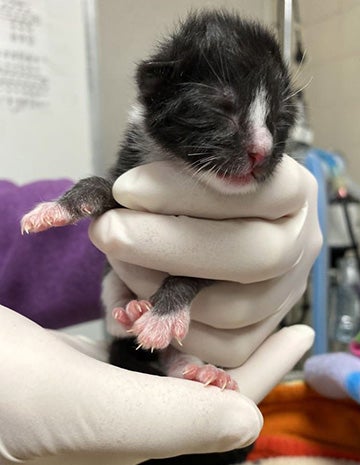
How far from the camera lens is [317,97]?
7.30 feet

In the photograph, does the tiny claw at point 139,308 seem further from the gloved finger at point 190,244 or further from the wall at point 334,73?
the wall at point 334,73

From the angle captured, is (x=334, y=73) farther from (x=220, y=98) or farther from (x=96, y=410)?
(x=96, y=410)

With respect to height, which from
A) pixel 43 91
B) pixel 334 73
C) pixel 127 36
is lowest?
pixel 43 91

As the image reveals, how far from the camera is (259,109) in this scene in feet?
2.96

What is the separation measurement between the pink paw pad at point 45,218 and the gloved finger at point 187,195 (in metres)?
0.13

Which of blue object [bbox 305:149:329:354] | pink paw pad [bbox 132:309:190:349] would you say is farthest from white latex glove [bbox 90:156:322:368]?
blue object [bbox 305:149:329:354]

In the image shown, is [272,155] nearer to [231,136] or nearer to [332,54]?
[231,136]

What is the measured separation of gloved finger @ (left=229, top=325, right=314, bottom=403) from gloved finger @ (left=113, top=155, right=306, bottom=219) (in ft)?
1.12

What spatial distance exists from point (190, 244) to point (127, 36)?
0.74 metres

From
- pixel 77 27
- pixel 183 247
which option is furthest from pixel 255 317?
pixel 77 27

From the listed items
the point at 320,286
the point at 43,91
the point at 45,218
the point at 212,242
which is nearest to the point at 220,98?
the point at 212,242

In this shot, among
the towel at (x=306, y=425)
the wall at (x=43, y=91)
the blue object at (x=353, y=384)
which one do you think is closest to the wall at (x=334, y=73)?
the blue object at (x=353, y=384)

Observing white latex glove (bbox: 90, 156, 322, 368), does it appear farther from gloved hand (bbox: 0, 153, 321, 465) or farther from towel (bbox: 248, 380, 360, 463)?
towel (bbox: 248, 380, 360, 463)

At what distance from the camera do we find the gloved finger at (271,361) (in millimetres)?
1137
